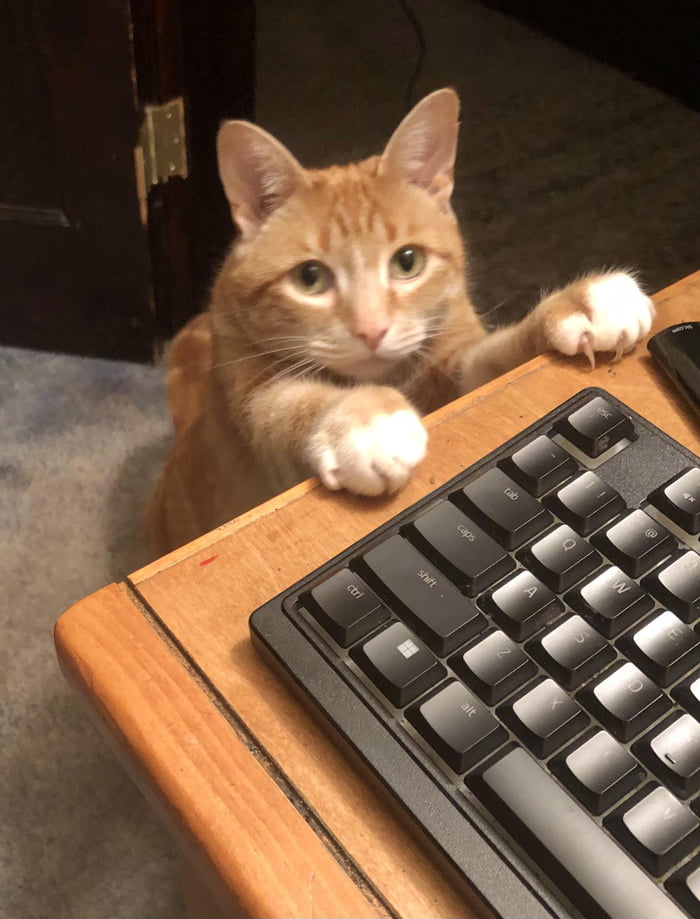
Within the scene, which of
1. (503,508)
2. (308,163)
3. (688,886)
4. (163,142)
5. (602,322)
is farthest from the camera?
(308,163)

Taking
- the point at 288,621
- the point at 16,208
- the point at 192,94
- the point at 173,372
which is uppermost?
the point at 288,621

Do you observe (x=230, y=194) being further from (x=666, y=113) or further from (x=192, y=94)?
(x=666, y=113)

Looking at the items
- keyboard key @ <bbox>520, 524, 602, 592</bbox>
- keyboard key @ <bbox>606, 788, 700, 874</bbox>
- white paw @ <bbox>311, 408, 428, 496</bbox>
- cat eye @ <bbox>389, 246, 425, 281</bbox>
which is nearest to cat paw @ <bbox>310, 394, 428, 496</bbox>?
white paw @ <bbox>311, 408, 428, 496</bbox>

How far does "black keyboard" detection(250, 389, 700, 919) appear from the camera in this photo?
1.12ft

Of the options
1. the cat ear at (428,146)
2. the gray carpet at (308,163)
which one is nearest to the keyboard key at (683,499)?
the cat ear at (428,146)

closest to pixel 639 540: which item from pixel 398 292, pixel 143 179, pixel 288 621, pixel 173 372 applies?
pixel 288 621

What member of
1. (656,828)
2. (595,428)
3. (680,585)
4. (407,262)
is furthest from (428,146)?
(656,828)

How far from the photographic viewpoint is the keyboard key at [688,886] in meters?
0.32

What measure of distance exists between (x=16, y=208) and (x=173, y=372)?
0.44 metres

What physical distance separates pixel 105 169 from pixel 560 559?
44.8 inches

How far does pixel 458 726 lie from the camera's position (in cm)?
37

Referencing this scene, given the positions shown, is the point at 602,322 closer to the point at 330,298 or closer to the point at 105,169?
the point at 330,298

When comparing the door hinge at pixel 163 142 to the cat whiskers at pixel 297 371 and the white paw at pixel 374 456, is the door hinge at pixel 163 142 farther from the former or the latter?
the white paw at pixel 374 456

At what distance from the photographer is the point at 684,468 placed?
18.3 inches
